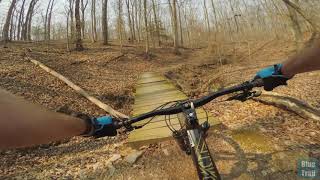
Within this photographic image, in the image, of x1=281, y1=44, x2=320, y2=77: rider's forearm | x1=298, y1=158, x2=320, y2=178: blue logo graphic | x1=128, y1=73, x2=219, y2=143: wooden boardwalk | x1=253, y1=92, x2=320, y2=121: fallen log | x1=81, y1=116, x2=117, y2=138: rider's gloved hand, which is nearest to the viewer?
x1=281, y1=44, x2=320, y2=77: rider's forearm

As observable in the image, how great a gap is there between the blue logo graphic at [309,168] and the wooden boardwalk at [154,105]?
180 centimetres

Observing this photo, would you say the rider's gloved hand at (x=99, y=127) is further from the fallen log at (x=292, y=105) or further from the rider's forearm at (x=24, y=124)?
the fallen log at (x=292, y=105)

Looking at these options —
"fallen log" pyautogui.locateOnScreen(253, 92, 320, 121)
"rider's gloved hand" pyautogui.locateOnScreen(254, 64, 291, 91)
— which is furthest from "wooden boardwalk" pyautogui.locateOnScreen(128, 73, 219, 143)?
"rider's gloved hand" pyautogui.locateOnScreen(254, 64, 291, 91)

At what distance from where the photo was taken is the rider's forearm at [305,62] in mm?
1641

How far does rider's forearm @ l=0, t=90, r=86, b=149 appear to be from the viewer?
113 cm

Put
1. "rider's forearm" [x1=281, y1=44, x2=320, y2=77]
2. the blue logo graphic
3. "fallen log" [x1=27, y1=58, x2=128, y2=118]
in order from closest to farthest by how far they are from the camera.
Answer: "rider's forearm" [x1=281, y1=44, x2=320, y2=77]
the blue logo graphic
"fallen log" [x1=27, y1=58, x2=128, y2=118]

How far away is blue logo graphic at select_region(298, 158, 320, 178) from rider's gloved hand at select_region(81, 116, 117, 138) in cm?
280

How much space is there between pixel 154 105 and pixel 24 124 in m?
8.34

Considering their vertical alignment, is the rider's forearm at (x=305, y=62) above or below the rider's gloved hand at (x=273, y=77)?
above

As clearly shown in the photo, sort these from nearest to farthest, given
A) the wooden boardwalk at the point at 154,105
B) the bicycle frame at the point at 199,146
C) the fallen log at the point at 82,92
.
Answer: the bicycle frame at the point at 199,146
the wooden boardwalk at the point at 154,105
the fallen log at the point at 82,92

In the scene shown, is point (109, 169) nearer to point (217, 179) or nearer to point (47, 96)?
point (217, 179)

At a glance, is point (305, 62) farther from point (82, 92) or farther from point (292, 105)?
point (82, 92)

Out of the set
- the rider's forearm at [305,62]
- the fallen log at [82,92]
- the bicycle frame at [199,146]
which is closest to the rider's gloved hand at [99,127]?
the bicycle frame at [199,146]

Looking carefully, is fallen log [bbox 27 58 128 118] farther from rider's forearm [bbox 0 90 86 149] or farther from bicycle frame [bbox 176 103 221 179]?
rider's forearm [bbox 0 90 86 149]
